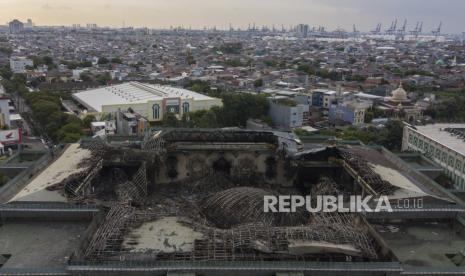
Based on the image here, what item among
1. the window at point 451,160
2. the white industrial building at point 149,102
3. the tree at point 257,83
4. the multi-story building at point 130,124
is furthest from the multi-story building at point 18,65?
the window at point 451,160

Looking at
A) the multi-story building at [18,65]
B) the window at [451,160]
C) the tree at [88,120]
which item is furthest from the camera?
the multi-story building at [18,65]

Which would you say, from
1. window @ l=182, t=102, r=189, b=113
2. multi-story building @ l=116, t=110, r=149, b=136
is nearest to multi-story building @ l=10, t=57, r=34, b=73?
window @ l=182, t=102, r=189, b=113

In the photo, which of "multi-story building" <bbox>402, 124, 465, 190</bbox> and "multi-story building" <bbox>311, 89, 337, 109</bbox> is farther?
"multi-story building" <bbox>311, 89, 337, 109</bbox>

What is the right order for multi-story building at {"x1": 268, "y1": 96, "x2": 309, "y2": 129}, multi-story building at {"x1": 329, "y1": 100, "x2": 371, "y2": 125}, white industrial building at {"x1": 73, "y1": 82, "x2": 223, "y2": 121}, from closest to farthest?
multi-story building at {"x1": 268, "y1": 96, "x2": 309, "y2": 129} → white industrial building at {"x1": 73, "y1": 82, "x2": 223, "y2": 121} → multi-story building at {"x1": 329, "y1": 100, "x2": 371, "y2": 125}

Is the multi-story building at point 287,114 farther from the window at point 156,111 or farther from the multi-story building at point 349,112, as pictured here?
the window at point 156,111

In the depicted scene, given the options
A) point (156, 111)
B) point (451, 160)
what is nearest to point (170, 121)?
point (156, 111)

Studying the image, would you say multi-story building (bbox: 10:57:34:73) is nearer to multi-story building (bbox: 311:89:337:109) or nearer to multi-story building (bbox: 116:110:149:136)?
multi-story building (bbox: 116:110:149:136)
